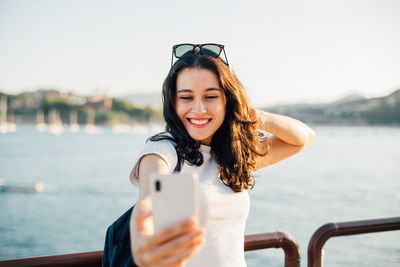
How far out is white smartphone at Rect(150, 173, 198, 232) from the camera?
0.67m

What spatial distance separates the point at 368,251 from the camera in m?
10.8

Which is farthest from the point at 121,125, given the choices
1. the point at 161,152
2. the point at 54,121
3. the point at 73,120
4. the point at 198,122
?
the point at 161,152

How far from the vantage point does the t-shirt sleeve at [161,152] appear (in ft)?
3.55

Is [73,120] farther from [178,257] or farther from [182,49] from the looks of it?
[178,257]

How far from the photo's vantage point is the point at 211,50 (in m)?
1.35

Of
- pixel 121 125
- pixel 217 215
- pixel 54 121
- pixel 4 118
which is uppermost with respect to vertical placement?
pixel 217 215

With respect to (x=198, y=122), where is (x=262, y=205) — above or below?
below

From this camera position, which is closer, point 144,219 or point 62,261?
point 144,219

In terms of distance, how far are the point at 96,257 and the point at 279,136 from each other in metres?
0.90

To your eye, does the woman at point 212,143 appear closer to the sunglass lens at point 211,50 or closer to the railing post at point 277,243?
the sunglass lens at point 211,50

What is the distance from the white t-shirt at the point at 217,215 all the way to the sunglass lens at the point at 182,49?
369 mm

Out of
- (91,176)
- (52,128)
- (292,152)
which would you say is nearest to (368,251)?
(292,152)

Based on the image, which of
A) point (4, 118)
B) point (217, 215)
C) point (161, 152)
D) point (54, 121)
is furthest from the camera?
point (54, 121)

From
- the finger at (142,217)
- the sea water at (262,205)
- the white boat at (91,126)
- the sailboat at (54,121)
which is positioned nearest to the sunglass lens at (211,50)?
the finger at (142,217)
